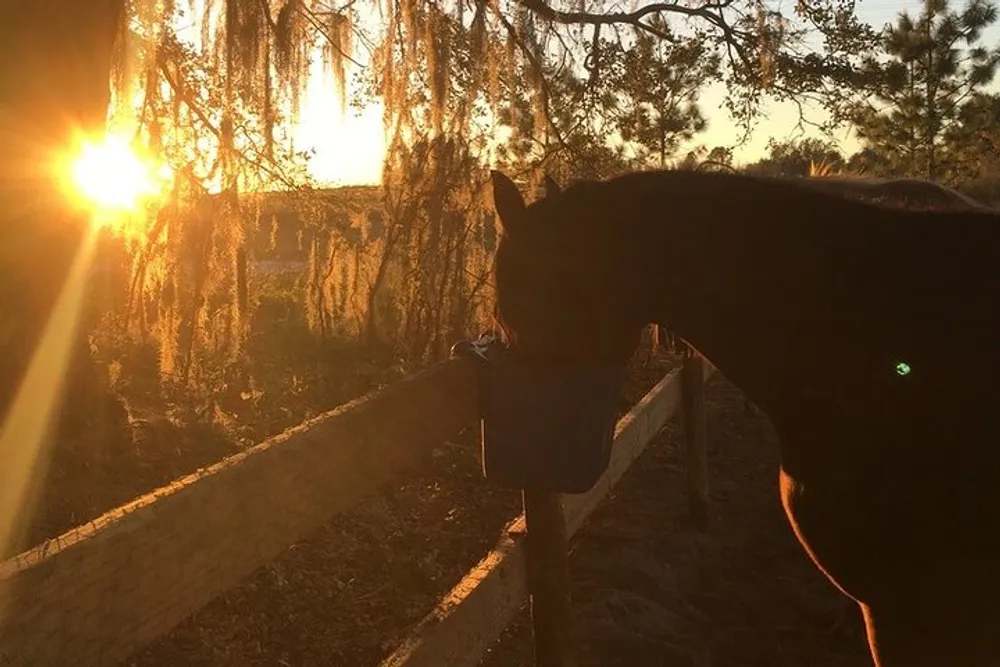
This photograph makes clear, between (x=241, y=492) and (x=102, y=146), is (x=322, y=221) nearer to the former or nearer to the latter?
(x=102, y=146)

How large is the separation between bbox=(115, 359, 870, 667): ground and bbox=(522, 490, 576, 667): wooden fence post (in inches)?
26.9

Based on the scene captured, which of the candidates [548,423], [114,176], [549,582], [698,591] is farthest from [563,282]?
[114,176]

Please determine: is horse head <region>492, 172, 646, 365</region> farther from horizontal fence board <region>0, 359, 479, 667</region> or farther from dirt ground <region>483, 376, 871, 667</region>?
dirt ground <region>483, 376, 871, 667</region>

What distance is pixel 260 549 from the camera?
1.55 meters

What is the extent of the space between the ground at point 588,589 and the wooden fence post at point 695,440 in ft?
0.46

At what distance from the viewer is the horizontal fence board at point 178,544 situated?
1.04 metres

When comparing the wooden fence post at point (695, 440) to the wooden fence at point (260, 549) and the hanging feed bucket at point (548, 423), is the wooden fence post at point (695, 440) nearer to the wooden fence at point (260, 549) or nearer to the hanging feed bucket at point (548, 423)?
the wooden fence at point (260, 549)

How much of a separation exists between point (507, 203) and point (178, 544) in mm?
1275

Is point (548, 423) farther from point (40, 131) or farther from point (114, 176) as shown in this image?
point (114, 176)

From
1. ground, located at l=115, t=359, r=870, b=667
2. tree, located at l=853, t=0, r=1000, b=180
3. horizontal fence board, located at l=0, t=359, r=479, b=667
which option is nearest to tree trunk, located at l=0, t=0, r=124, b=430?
ground, located at l=115, t=359, r=870, b=667

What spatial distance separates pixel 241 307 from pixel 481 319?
1706 mm

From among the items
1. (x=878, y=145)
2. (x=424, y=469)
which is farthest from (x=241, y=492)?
(x=878, y=145)

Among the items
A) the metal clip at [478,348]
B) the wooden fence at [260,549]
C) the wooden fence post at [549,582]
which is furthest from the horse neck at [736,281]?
the wooden fence post at [549,582]

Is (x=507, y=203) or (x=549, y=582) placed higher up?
(x=507, y=203)
